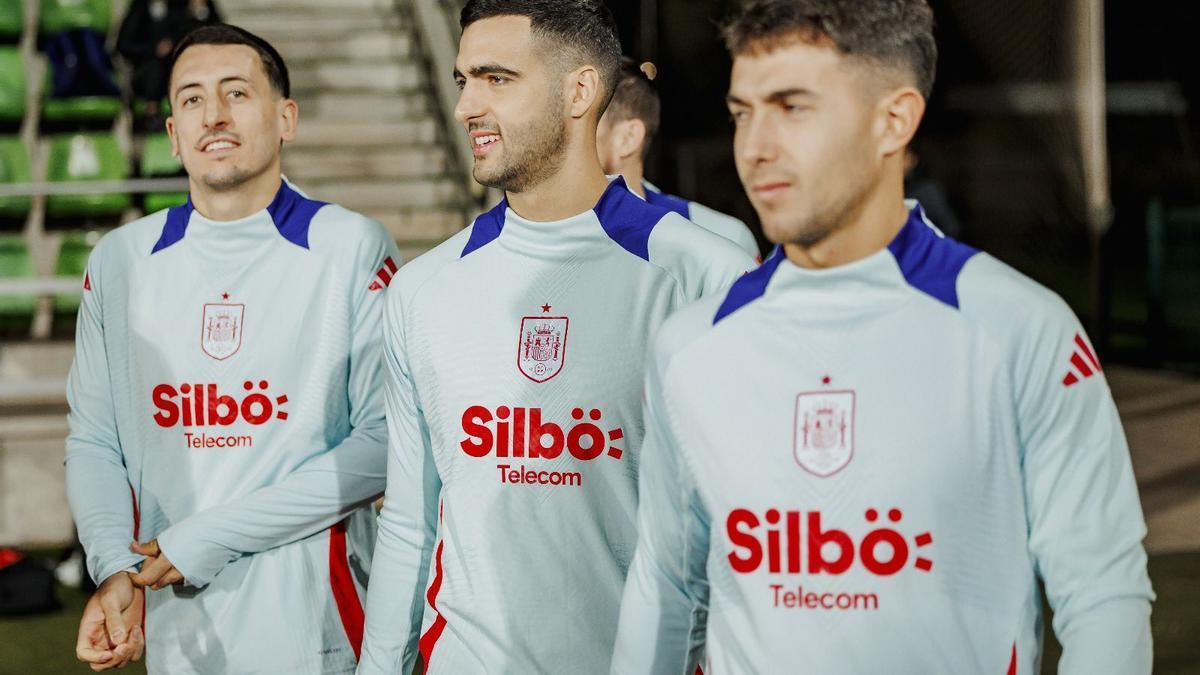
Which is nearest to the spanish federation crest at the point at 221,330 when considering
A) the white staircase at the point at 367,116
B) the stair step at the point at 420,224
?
the white staircase at the point at 367,116

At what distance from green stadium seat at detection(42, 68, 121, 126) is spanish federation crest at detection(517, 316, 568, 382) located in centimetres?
781

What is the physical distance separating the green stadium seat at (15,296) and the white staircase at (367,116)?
5.37ft

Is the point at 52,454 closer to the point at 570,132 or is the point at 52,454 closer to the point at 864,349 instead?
the point at 570,132

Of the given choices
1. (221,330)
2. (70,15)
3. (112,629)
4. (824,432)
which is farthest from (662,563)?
(70,15)

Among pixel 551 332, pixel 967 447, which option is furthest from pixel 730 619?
pixel 551 332

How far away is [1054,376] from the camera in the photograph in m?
1.78

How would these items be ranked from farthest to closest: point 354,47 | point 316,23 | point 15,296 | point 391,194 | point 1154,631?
1. point 316,23
2. point 354,47
3. point 391,194
4. point 15,296
5. point 1154,631

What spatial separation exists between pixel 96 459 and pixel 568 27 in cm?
129

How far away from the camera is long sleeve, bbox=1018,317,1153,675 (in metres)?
1.70

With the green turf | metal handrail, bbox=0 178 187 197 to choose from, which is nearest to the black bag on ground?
the green turf

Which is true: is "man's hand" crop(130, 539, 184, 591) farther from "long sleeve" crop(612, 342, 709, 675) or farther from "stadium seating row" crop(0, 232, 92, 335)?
"stadium seating row" crop(0, 232, 92, 335)

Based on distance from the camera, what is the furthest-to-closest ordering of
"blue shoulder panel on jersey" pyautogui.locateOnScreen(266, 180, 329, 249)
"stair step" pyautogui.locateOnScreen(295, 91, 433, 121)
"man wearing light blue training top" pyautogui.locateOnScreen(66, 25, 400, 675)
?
"stair step" pyautogui.locateOnScreen(295, 91, 433, 121) → "blue shoulder panel on jersey" pyautogui.locateOnScreen(266, 180, 329, 249) → "man wearing light blue training top" pyautogui.locateOnScreen(66, 25, 400, 675)

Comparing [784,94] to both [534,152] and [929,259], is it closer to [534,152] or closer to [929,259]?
[929,259]

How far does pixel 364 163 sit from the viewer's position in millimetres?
9648
